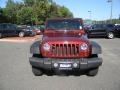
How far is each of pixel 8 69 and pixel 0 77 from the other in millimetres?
1373

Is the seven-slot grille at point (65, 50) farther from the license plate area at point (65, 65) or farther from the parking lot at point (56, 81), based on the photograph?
the parking lot at point (56, 81)

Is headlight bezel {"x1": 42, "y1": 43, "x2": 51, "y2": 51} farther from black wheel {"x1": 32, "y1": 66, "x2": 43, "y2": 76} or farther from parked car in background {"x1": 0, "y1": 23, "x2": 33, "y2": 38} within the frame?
parked car in background {"x1": 0, "y1": 23, "x2": 33, "y2": 38}

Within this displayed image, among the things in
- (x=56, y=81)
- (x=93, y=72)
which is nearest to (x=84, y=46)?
(x=93, y=72)

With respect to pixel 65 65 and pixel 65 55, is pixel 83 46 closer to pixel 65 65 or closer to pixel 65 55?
pixel 65 55

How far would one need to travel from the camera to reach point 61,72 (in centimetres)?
859

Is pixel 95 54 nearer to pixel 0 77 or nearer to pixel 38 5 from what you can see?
pixel 0 77

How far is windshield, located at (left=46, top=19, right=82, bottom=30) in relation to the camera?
33.8 ft

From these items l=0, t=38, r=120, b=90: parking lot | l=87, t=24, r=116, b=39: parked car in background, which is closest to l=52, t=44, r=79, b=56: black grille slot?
l=0, t=38, r=120, b=90: parking lot

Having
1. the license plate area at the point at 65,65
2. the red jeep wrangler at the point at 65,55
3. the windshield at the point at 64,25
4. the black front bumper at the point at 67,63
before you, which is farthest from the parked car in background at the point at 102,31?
the license plate area at the point at 65,65

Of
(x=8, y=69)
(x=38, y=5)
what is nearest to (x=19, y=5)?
(x=38, y=5)

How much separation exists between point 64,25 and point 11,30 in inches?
745

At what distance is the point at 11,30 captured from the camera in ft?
93.9

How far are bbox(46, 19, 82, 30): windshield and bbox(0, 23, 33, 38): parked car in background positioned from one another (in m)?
18.0

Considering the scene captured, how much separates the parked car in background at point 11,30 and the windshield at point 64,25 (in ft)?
59.2
